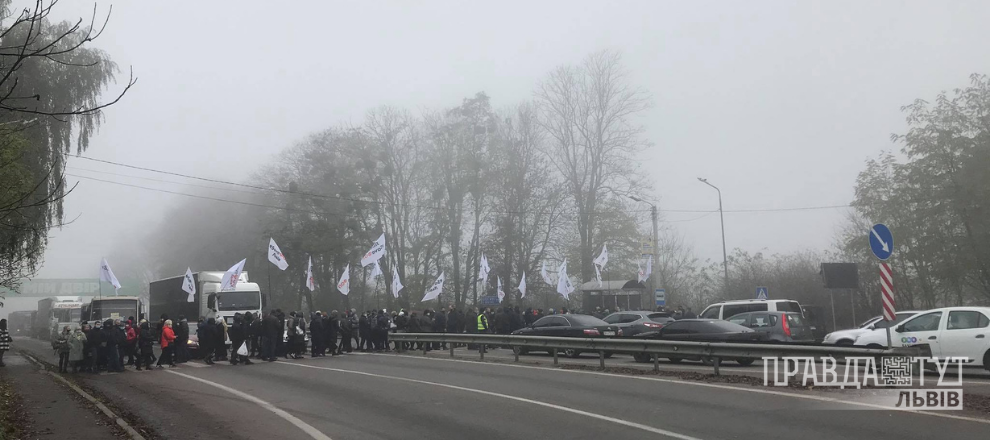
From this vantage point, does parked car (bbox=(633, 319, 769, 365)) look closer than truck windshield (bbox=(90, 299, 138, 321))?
Yes

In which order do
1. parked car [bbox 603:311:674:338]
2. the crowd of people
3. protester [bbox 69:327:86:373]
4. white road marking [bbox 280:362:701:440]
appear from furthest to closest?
parked car [bbox 603:311:674:338] < the crowd of people < protester [bbox 69:327:86:373] < white road marking [bbox 280:362:701:440]

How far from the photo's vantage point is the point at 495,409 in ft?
39.0

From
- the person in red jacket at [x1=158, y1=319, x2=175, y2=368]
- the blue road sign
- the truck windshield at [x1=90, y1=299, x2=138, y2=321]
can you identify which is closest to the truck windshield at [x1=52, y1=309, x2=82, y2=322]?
the truck windshield at [x1=90, y1=299, x2=138, y2=321]

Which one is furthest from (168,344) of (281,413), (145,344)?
(281,413)

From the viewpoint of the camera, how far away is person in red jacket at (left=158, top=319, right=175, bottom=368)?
23062mm

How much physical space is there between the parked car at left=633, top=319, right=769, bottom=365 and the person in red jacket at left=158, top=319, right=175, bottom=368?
13.8 metres

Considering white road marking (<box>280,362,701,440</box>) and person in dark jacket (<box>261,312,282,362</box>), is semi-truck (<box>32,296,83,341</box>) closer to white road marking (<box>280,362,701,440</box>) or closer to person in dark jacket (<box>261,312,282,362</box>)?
person in dark jacket (<box>261,312,282,362</box>)

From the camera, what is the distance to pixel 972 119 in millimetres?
32688

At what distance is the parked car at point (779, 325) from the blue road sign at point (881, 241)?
231 inches

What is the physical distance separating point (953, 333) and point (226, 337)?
21.4 metres

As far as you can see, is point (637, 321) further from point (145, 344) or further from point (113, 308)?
point (113, 308)

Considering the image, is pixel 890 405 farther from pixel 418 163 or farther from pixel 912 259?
pixel 418 163

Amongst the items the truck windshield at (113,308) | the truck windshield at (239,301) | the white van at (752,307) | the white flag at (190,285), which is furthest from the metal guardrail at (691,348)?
the truck windshield at (113,308)

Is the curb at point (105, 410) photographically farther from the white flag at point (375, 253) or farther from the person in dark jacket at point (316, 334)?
the white flag at point (375, 253)
